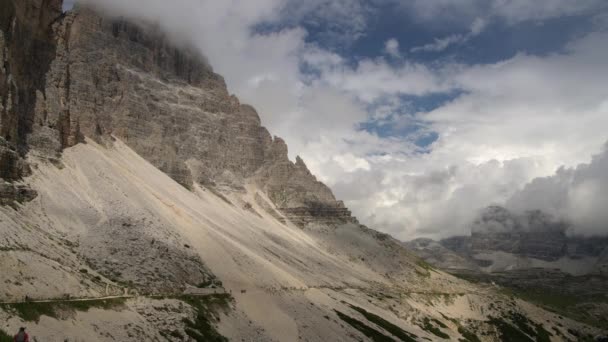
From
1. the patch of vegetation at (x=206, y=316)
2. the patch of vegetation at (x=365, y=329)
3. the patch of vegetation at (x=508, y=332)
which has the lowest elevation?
the patch of vegetation at (x=206, y=316)

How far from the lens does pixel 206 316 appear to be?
72.5m

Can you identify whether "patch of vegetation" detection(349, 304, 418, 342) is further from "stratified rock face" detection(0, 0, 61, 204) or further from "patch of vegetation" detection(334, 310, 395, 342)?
"stratified rock face" detection(0, 0, 61, 204)

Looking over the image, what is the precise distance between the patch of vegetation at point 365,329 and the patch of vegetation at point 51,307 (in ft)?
175

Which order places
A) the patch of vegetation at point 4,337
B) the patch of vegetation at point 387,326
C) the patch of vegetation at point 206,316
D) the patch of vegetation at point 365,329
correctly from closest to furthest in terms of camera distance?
the patch of vegetation at point 4,337 < the patch of vegetation at point 206,316 < the patch of vegetation at point 365,329 < the patch of vegetation at point 387,326

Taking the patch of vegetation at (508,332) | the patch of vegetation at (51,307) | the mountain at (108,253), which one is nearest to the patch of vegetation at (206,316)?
the mountain at (108,253)

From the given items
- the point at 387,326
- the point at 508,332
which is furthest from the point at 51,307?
the point at 508,332

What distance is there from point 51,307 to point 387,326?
81619mm

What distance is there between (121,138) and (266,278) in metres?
99.8

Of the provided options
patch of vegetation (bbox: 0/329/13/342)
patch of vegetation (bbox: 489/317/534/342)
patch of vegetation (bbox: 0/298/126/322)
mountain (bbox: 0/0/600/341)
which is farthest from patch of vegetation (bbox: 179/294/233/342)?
patch of vegetation (bbox: 489/317/534/342)

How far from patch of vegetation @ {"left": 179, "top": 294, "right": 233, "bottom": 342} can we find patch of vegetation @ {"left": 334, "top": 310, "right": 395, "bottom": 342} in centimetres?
2888

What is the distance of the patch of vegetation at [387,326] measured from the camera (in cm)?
11275

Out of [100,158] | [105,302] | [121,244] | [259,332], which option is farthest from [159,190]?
[105,302]

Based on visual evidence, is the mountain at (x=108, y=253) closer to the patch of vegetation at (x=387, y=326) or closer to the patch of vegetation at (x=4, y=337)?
the patch of vegetation at (x=4, y=337)

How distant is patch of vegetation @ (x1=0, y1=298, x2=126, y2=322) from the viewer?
151 feet
